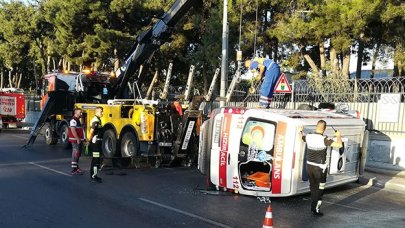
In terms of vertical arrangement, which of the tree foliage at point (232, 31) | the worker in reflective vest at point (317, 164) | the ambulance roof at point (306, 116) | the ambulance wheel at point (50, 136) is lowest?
the ambulance wheel at point (50, 136)

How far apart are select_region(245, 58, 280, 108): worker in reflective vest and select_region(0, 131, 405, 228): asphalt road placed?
249cm

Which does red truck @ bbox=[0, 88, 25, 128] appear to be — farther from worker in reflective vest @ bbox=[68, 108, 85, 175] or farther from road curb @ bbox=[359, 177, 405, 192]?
road curb @ bbox=[359, 177, 405, 192]

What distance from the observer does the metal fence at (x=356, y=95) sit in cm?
1360

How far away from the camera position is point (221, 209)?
8242mm

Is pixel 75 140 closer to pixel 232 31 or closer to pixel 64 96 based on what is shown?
pixel 64 96

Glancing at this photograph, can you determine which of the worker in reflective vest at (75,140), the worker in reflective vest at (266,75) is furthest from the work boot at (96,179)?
the worker in reflective vest at (266,75)

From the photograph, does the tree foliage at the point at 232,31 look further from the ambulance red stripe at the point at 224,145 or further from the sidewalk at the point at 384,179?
the ambulance red stripe at the point at 224,145

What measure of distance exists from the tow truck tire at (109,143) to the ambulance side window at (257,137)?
6.51 m

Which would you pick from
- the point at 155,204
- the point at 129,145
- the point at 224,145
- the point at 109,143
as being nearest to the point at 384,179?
the point at 224,145

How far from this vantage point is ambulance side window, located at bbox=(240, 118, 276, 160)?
8.79m

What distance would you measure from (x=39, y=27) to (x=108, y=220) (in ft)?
110

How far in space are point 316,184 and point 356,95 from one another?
24.1 ft

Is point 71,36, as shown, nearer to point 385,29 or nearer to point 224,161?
point 385,29

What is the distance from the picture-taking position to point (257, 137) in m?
8.98
